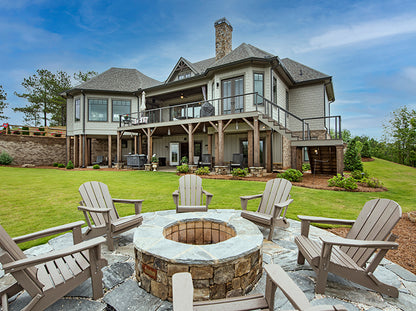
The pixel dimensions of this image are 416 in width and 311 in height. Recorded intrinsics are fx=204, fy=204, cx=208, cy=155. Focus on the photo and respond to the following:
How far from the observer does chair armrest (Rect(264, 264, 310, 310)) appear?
1136 millimetres

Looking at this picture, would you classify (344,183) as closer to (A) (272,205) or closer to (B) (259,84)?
(A) (272,205)

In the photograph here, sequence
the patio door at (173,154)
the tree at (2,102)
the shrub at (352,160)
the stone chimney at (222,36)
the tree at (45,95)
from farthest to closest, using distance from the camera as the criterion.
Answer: the tree at (45,95) → the tree at (2,102) → the patio door at (173,154) → the stone chimney at (222,36) → the shrub at (352,160)

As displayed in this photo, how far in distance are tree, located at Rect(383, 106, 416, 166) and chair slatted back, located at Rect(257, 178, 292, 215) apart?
1920 cm

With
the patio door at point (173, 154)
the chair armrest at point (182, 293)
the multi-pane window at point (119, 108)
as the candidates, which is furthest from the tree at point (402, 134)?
the multi-pane window at point (119, 108)

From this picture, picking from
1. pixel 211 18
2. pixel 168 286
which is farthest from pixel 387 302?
pixel 211 18

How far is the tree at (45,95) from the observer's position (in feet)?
92.0

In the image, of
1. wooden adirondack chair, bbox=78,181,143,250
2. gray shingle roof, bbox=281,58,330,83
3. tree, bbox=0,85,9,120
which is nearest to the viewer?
wooden adirondack chair, bbox=78,181,143,250

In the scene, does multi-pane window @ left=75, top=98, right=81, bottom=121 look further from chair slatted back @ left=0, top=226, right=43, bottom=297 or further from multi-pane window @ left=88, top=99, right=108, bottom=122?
chair slatted back @ left=0, top=226, right=43, bottom=297

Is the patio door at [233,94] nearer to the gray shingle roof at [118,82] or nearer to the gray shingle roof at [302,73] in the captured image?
the gray shingle roof at [302,73]

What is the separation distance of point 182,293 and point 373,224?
89.4 inches

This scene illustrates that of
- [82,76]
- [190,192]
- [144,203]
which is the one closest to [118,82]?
[144,203]

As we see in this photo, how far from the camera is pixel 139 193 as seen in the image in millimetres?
6855

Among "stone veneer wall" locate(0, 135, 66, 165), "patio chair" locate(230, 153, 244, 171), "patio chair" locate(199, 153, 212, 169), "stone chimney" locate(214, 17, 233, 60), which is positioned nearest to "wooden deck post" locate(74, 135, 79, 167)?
"stone veneer wall" locate(0, 135, 66, 165)

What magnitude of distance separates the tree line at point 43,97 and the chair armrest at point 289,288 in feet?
110
